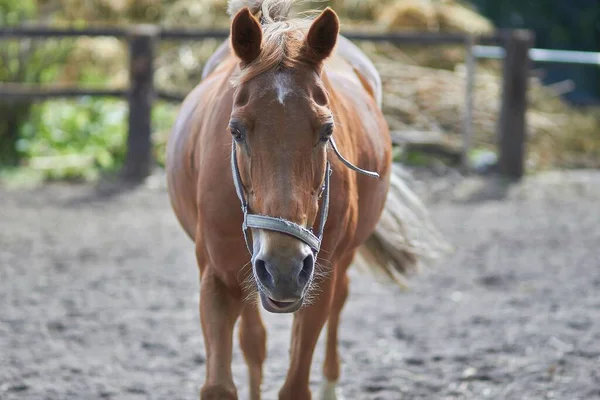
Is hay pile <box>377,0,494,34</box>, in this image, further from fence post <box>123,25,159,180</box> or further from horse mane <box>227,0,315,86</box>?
horse mane <box>227,0,315,86</box>

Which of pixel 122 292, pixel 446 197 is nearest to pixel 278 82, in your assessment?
pixel 122 292

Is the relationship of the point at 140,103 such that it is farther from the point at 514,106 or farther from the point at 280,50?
the point at 280,50

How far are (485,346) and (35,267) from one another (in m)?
3.12

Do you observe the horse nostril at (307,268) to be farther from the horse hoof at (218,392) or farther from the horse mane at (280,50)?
the horse hoof at (218,392)

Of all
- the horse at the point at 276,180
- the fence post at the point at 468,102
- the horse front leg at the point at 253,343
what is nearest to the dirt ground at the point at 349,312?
the horse front leg at the point at 253,343

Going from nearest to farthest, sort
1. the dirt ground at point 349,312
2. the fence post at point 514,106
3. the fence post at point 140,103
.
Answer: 1. the dirt ground at point 349,312
2. the fence post at point 140,103
3. the fence post at point 514,106

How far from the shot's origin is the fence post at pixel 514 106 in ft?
28.5

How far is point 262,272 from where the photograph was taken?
7.24ft

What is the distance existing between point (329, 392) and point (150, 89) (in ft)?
18.0

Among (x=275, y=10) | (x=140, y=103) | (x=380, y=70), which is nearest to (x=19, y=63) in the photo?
(x=140, y=103)

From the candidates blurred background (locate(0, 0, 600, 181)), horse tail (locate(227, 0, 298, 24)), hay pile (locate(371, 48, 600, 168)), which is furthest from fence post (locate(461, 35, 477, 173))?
Answer: horse tail (locate(227, 0, 298, 24))

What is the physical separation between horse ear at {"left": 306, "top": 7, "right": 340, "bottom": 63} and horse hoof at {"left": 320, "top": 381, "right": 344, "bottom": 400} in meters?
1.77

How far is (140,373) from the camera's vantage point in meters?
3.98

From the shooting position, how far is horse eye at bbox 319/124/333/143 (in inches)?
91.7
